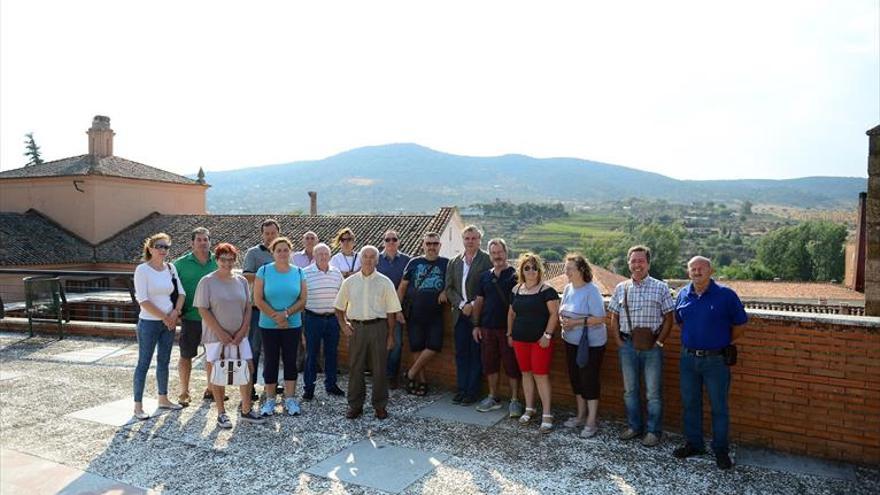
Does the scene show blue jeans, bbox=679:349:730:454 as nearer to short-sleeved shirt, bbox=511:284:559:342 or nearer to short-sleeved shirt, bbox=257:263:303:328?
short-sleeved shirt, bbox=511:284:559:342

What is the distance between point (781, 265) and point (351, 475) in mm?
76666

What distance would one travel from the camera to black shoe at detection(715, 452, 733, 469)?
444cm

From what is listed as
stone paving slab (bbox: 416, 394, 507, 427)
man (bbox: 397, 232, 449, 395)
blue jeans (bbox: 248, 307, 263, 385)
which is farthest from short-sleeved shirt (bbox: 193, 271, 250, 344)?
stone paving slab (bbox: 416, 394, 507, 427)

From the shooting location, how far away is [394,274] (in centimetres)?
661

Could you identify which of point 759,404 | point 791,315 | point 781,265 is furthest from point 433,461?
point 781,265

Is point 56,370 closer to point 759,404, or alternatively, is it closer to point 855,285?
point 759,404

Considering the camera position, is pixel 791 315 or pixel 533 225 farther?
pixel 533 225

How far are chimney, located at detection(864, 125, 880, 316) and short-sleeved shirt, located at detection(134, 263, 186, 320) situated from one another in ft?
20.0

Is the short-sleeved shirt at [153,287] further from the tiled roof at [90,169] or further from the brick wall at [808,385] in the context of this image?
the tiled roof at [90,169]

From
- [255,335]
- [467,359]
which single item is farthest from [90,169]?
[467,359]

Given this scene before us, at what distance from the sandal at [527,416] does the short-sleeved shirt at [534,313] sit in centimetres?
67

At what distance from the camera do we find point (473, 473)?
437 cm

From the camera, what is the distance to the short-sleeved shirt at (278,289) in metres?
5.57

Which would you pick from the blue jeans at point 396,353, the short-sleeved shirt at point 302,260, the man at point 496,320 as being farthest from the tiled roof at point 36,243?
the man at point 496,320
